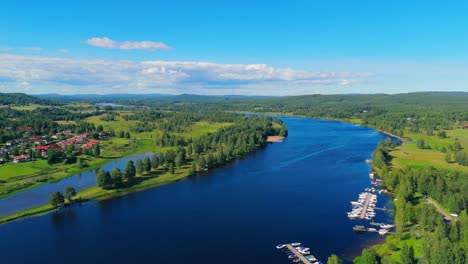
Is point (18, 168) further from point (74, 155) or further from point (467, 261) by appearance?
point (467, 261)

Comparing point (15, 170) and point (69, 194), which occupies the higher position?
point (15, 170)

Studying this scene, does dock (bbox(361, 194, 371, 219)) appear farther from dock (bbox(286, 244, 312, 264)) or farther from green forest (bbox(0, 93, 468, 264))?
dock (bbox(286, 244, 312, 264))

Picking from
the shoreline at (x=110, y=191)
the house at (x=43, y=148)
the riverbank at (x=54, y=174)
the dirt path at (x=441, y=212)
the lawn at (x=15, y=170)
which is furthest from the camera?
the house at (x=43, y=148)

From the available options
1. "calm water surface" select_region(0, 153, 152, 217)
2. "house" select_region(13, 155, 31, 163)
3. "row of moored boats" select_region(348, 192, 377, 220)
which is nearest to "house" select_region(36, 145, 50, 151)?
"house" select_region(13, 155, 31, 163)

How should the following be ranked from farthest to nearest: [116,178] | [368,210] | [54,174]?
[54,174] → [116,178] → [368,210]

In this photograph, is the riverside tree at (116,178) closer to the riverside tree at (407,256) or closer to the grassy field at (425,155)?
the riverside tree at (407,256)

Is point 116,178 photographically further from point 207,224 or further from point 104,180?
point 207,224

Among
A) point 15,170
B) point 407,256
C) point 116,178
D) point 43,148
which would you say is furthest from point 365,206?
point 43,148

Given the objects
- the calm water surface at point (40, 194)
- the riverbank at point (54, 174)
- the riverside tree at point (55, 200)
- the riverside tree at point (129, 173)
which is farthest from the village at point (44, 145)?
the riverside tree at point (55, 200)

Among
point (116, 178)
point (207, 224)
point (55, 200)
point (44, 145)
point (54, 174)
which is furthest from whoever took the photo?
point (44, 145)
